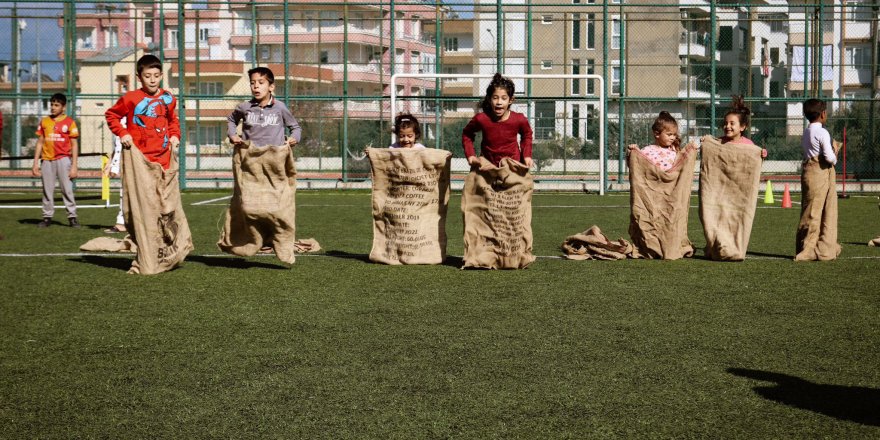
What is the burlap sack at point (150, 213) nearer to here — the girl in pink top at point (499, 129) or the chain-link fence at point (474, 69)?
the girl in pink top at point (499, 129)

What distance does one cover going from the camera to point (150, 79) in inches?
355

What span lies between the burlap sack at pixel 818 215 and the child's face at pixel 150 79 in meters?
5.80

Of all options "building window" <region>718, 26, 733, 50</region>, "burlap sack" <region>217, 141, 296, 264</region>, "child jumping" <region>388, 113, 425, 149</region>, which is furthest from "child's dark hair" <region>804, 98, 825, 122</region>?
"building window" <region>718, 26, 733, 50</region>

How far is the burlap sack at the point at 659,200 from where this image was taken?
9.84m

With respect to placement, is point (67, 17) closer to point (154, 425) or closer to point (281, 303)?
point (281, 303)

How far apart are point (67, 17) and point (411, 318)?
21.4m

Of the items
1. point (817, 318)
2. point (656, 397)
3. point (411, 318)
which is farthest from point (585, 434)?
point (817, 318)

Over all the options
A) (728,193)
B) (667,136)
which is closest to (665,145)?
(667,136)

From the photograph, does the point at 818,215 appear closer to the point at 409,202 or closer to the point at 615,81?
the point at 409,202

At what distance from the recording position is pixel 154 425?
421 cm

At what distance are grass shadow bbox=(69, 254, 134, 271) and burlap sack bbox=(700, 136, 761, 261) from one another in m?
5.10

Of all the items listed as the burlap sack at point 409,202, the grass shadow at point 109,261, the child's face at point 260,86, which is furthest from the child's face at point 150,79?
the burlap sack at point 409,202

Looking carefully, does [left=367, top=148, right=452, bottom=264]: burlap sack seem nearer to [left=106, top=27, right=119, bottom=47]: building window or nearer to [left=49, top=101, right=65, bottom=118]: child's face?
[left=49, top=101, right=65, bottom=118]: child's face

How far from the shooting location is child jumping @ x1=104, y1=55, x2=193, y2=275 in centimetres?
869
